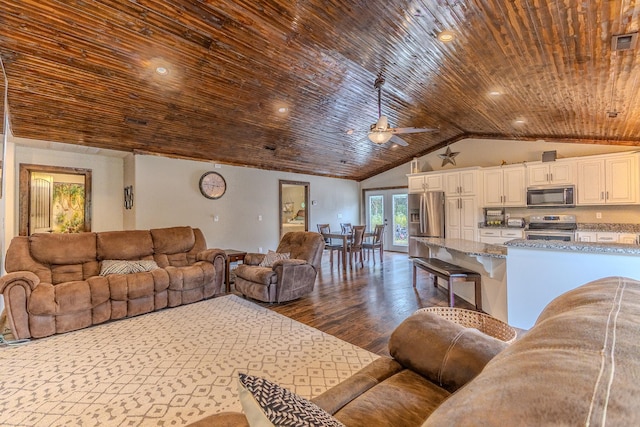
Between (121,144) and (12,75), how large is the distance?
190cm

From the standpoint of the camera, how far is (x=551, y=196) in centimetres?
545

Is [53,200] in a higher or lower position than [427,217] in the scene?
higher

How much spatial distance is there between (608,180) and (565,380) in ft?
20.7

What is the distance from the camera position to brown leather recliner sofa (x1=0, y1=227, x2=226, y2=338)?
300 centimetres

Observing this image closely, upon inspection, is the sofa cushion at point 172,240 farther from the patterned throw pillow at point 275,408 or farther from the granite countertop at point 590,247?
the granite countertop at point 590,247

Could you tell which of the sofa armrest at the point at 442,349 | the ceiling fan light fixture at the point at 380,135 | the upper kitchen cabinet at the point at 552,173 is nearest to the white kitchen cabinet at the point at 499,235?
the upper kitchen cabinet at the point at 552,173

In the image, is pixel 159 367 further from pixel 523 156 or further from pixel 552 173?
pixel 523 156

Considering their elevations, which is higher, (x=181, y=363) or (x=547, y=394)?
(x=547, y=394)

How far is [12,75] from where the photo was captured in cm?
329

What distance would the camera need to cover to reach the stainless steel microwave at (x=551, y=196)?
521 cm

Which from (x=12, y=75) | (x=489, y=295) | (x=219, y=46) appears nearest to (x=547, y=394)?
(x=489, y=295)

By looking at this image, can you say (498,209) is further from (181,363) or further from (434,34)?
(181,363)

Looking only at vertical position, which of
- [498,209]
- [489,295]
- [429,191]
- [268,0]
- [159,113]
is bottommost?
[489,295]

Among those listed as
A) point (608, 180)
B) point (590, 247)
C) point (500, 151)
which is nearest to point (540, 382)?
point (590, 247)
